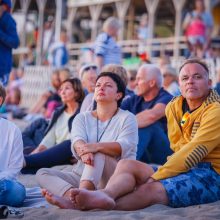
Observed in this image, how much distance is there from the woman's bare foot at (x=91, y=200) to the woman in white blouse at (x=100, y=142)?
0.38 meters

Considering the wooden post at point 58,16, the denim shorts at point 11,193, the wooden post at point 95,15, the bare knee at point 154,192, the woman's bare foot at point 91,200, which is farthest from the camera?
the wooden post at point 58,16

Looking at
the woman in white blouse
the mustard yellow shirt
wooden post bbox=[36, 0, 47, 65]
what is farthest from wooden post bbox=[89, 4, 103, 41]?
the mustard yellow shirt

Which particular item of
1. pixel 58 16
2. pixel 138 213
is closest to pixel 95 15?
pixel 58 16

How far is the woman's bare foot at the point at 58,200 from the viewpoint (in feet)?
15.2

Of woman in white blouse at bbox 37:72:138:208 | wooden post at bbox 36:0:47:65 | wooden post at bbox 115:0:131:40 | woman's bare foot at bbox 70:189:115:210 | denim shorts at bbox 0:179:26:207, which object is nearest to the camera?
woman's bare foot at bbox 70:189:115:210

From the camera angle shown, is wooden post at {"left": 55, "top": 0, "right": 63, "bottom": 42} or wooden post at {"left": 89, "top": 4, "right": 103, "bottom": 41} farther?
wooden post at {"left": 55, "top": 0, "right": 63, "bottom": 42}

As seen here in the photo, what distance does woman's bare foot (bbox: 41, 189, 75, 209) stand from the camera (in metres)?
4.62

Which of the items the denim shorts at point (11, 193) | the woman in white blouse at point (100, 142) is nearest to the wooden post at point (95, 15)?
the woman in white blouse at point (100, 142)

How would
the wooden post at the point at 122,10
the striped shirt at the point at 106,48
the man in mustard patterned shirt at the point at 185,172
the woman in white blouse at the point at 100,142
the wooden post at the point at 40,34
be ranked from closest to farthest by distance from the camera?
the man in mustard patterned shirt at the point at 185,172
the woman in white blouse at the point at 100,142
the striped shirt at the point at 106,48
the wooden post at the point at 122,10
the wooden post at the point at 40,34

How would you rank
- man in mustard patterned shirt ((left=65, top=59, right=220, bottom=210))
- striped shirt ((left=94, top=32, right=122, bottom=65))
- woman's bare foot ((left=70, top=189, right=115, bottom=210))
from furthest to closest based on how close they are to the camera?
striped shirt ((left=94, top=32, right=122, bottom=65)), man in mustard patterned shirt ((left=65, top=59, right=220, bottom=210)), woman's bare foot ((left=70, top=189, right=115, bottom=210))

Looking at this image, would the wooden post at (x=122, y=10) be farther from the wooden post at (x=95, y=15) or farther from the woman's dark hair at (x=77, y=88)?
the woman's dark hair at (x=77, y=88)

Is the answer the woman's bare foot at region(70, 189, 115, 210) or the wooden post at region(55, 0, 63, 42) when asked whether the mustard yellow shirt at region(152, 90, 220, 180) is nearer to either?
the woman's bare foot at region(70, 189, 115, 210)

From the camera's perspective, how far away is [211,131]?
496 centimetres

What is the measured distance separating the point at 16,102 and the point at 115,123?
12.4 m
